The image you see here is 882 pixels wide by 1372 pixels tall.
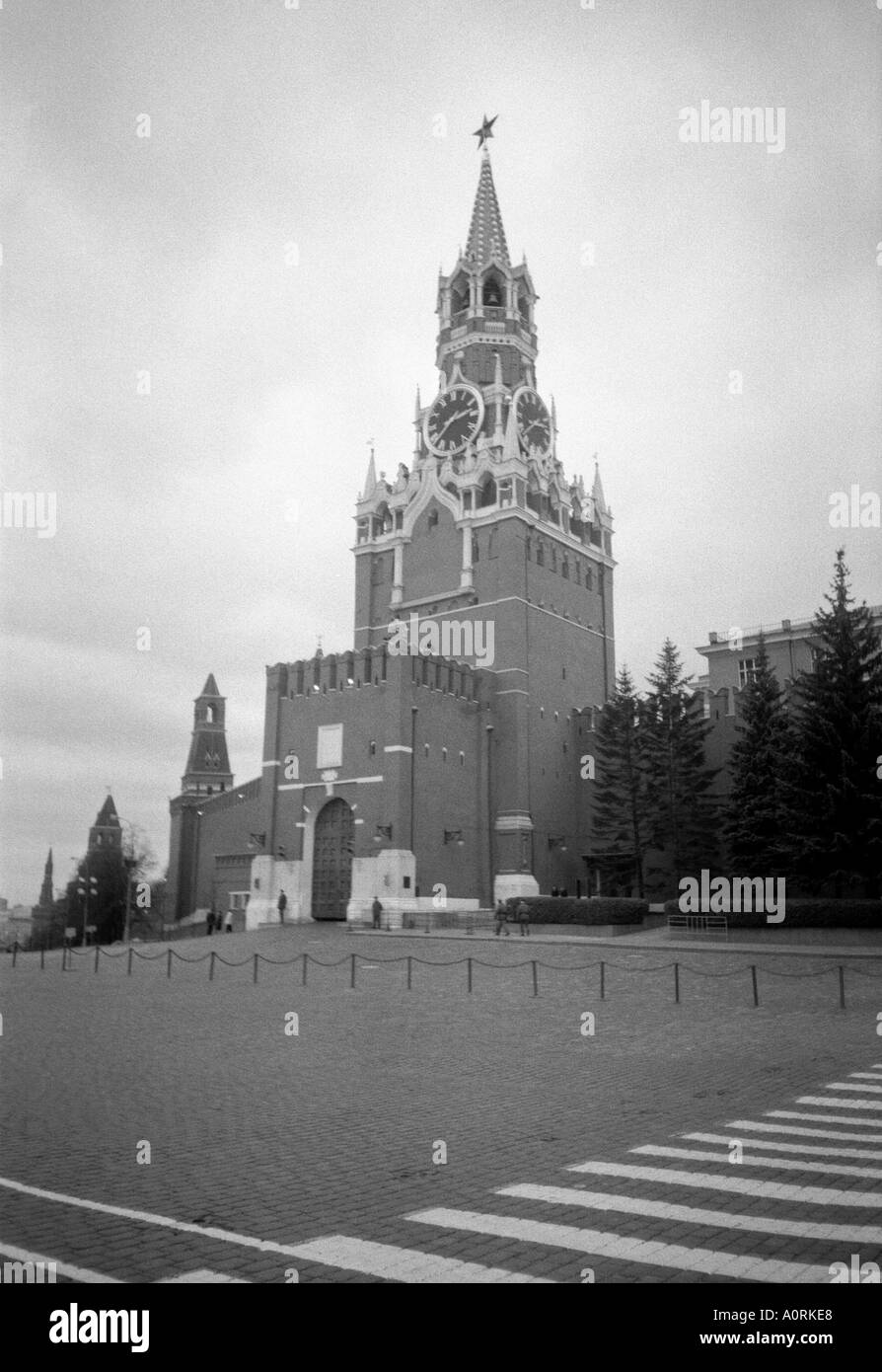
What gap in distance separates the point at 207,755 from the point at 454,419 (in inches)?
1862

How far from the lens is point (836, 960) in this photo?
2450cm

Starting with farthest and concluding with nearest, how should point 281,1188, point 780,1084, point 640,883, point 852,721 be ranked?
point 640,883 → point 852,721 → point 780,1084 → point 281,1188

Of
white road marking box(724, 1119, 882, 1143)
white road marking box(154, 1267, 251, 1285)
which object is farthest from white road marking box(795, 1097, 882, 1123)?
white road marking box(154, 1267, 251, 1285)

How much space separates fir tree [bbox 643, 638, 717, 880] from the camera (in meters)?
46.2

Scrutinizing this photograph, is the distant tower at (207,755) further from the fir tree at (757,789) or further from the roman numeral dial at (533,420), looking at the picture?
the fir tree at (757,789)

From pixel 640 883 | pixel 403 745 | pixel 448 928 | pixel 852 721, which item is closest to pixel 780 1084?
pixel 852 721

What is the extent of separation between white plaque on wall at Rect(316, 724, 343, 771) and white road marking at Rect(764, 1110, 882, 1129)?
119 feet

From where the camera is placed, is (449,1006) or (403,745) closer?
(449,1006)

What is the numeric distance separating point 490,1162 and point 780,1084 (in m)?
4.62

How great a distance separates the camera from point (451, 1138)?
8.88 metres

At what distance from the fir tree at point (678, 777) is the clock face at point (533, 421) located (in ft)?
56.1

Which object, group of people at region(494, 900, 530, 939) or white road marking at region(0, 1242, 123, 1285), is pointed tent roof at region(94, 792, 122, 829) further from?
white road marking at region(0, 1242, 123, 1285)

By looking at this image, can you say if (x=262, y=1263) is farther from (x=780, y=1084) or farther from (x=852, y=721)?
(x=852, y=721)

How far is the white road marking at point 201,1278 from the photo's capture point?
5359mm
